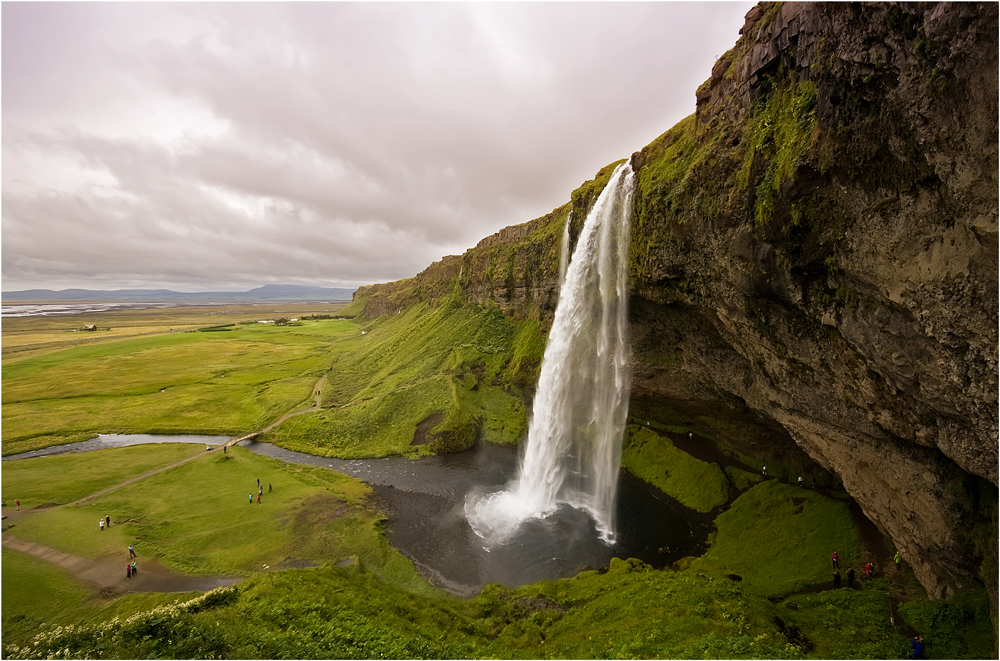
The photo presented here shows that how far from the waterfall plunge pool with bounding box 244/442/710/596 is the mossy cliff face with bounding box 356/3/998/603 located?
33.5 ft

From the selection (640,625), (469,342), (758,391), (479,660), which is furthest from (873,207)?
(469,342)

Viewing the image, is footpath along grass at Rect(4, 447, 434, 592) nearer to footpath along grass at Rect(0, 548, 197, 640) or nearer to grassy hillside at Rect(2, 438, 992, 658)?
grassy hillside at Rect(2, 438, 992, 658)

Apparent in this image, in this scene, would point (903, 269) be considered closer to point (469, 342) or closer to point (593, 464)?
point (593, 464)

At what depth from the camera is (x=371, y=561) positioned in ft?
73.8

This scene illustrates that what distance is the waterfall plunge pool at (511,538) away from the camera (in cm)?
2200

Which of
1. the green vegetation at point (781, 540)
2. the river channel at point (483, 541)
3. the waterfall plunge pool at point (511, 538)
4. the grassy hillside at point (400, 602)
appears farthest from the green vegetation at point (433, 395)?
the green vegetation at point (781, 540)

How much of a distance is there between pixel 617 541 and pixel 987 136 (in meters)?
23.9

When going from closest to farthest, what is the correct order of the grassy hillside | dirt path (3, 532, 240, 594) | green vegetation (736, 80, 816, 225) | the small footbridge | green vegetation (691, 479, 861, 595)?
the grassy hillside
green vegetation (736, 80, 816, 225)
green vegetation (691, 479, 861, 595)
dirt path (3, 532, 240, 594)
the small footbridge

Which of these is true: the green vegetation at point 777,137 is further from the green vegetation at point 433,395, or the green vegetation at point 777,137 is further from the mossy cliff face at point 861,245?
the green vegetation at point 433,395

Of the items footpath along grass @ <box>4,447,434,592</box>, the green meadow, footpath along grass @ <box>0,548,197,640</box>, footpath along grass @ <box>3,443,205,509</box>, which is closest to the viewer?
the green meadow

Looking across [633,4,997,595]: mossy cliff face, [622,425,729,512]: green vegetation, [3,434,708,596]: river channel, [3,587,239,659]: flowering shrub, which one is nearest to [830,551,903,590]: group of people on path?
[633,4,997,595]: mossy cliff face

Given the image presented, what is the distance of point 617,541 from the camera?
24.4 metres

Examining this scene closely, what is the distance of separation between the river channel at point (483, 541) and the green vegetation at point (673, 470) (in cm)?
90

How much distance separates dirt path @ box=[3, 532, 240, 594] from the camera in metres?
20.0
